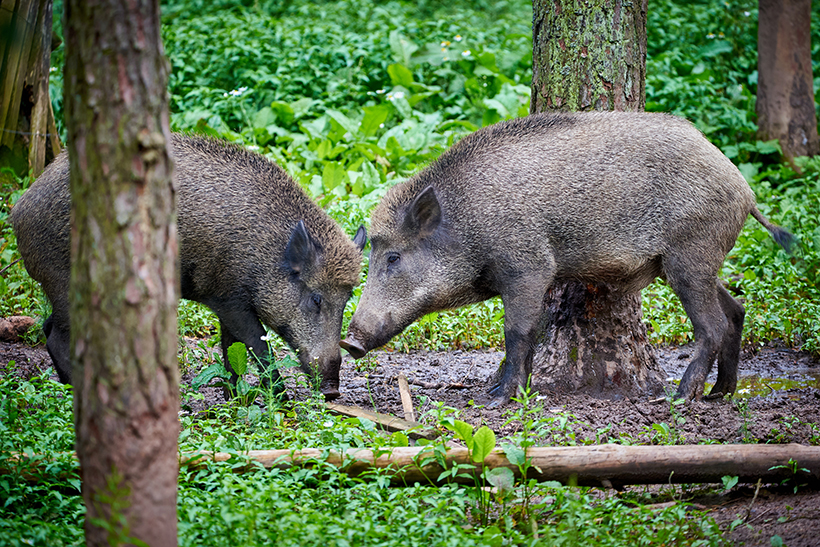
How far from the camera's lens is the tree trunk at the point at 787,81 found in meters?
9.96

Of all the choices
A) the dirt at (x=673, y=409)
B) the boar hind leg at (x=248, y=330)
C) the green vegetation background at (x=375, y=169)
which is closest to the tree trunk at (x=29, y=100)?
the green vegetation background at (x=375, y=169)

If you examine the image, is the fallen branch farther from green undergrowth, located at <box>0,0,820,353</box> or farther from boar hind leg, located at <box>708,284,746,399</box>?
green undergrowth, located at <box>0,0,820,353</box>

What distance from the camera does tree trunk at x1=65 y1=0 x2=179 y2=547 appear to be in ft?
6.59

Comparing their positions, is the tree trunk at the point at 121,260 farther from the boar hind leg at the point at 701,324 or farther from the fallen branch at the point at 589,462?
the boar hind leg at the point at 701,324

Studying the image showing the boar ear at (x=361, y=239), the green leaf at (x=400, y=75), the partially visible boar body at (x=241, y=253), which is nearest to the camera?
the partially visible boar body at (x=241, y=253)

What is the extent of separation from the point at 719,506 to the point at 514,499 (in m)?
0.91

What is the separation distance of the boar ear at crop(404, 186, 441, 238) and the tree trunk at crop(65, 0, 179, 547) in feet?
9.28

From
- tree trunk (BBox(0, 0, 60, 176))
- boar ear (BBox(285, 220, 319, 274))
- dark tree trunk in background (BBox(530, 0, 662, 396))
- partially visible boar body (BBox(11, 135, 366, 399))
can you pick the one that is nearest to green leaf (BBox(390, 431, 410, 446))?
partially visible boar body (BBox(11, 135, 366, 399))

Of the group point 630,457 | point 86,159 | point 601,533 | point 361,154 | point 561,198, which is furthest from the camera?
point 361,154

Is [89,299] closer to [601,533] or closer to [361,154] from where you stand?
[601,533]

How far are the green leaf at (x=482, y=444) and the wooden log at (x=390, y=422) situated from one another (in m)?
0.46

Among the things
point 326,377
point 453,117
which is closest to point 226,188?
point 326,377

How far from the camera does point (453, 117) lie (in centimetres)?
1001

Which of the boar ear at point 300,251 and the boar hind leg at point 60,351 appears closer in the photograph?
the boar hind leg at point 60,351
